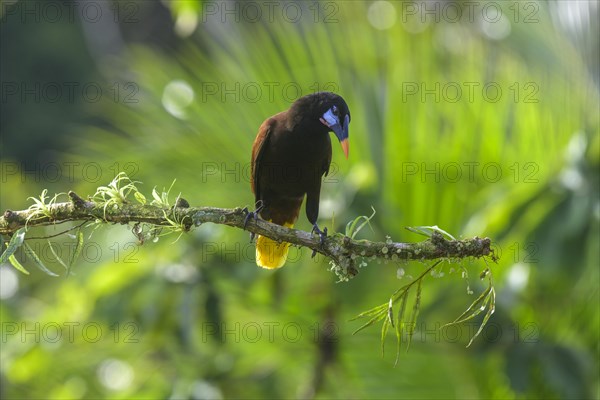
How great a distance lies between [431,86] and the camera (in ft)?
15.0

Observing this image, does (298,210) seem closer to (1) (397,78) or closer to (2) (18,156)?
(1) (397,78)

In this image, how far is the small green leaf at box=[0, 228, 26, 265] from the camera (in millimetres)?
2549

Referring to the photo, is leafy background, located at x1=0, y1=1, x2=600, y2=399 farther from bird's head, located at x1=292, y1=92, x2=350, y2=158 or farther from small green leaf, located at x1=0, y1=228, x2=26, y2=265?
small green leaf, located at x1=0, y1=228, x2=26, y2=265

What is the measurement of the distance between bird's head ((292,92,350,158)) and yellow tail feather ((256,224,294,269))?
58 cm

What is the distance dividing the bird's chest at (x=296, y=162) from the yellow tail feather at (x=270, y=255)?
0.25m

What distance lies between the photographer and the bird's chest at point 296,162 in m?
3.95

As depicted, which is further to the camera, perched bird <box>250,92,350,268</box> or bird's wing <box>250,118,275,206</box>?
bird's wing <box>250,118,275,206</box>

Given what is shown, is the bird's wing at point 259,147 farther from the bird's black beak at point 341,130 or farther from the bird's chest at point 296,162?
the bird's black beak at point 341,130

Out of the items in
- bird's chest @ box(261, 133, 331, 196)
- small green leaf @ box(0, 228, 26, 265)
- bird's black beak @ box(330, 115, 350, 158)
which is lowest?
small green leaf @ box(0, 228, 26, 265)

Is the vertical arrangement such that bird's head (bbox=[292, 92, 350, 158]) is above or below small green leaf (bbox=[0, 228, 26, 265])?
above

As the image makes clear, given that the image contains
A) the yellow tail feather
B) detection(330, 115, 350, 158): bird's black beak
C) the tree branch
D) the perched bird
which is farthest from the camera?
the yellow tail feather

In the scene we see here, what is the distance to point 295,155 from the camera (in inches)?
156

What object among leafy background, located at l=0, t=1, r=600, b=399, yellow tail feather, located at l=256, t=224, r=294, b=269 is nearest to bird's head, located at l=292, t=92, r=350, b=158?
leafy background, located at l=0, t=1, r=600, b=399

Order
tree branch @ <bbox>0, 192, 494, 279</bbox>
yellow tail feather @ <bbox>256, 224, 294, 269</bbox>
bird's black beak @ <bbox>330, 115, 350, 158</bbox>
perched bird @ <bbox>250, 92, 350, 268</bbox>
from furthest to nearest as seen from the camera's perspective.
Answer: yellow tail feather @ <bbox>256, 224, 294, 269</bbox> → perched bird @ <bbox>250, 92, 350, 268</bbox> → bird's black beak @ <bbox>330, 115, 350, 158</bbox> → tree branch @ <bbox>0, 192, 494, 279</bbox>
